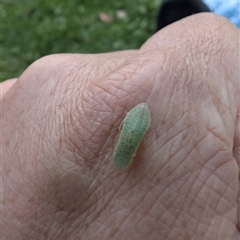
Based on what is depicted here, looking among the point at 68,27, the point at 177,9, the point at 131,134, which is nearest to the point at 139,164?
the point at 131,134

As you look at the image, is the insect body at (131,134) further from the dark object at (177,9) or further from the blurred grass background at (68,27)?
the blurred grass background at (68,27)

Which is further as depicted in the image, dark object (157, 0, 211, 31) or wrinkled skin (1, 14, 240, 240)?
dark object (157, 0, 211, 31)

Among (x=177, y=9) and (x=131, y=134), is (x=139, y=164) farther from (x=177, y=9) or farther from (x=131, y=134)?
(x=177, y=9)

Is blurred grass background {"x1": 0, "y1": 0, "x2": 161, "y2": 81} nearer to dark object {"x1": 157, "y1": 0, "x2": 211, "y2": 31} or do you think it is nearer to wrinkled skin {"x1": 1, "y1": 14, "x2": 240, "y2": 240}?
dark object {"x1": 157, "y1": 0, "x2": 211, "y2": 31}

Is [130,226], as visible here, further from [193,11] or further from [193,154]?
[193,11]

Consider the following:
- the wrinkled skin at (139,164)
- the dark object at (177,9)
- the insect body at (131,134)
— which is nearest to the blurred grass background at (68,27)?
the dark object at (177,9)

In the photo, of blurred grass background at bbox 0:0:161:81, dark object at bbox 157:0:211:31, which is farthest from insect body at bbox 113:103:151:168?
blurred grass background at bbox 0:0:161:81

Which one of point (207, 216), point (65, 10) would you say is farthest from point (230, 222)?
point (65, 10)
